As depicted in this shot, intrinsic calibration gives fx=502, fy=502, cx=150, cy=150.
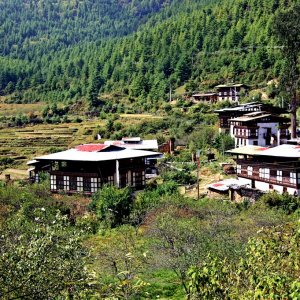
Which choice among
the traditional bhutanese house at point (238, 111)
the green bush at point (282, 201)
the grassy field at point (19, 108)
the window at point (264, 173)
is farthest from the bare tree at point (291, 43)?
the grassy field at point (19, 108)

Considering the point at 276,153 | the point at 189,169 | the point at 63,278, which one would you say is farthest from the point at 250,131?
the point at 63,278

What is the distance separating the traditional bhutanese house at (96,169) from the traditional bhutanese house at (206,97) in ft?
166

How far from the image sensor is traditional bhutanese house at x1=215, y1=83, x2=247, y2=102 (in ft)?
297

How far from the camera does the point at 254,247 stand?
9008 mm

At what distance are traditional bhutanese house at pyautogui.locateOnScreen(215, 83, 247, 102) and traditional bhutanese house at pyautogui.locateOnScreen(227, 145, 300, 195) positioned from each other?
1843 inches

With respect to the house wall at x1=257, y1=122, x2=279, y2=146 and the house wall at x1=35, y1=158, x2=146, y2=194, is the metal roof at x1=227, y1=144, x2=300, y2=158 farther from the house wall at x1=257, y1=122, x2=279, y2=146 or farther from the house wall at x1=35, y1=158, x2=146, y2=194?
the house wall at x1=257, y1=122, x2=279, y2=146

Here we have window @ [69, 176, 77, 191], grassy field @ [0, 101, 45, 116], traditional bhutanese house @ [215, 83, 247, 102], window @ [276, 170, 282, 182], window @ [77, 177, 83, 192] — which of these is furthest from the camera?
grassy field @ [0, 101, 45, 116]

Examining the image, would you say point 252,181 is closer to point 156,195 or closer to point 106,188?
point 156,195

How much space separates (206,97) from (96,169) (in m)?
55.8

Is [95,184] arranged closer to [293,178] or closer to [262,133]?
[293,178]

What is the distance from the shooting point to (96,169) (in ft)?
142

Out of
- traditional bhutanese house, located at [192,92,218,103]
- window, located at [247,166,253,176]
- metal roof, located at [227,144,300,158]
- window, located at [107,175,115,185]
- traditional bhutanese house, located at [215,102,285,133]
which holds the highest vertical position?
traditional bhutanese house, located at [192,92,218,103]

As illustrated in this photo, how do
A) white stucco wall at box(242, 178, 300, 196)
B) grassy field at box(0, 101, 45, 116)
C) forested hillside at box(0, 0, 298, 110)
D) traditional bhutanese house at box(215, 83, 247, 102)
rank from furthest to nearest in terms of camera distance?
grassy field at box(0, 101, 45, 116), forested hillside at box(0, 0, 298, 110), traditional bhutanese house at box(215, 83, 247, 102), white stucco wall at box(242, 178, 300, 196)

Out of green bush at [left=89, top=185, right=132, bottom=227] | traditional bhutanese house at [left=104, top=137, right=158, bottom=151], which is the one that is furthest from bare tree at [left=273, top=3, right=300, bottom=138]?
green bush at [left=89, top=185, right=132, bottom=227]
